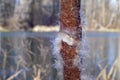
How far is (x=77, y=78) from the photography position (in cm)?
83

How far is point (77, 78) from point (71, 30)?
11cm

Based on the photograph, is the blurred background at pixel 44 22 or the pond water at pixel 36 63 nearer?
the pond water at pixel 36 63

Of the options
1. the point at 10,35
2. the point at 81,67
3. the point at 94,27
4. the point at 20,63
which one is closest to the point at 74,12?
the point at 81,67

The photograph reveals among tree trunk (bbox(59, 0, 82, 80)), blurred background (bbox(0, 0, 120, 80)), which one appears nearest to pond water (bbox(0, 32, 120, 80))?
blurred background (bbox(0, 0, 120, 80))

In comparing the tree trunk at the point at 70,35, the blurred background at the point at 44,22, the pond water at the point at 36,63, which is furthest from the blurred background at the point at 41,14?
the tree trunk at the point at 70,35

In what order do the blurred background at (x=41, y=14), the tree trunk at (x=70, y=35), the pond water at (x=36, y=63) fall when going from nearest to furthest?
the tree trunk at (x=70, y=35)
the pond water at (x=36, y=63)
the blurred background at (x=41, y=14)

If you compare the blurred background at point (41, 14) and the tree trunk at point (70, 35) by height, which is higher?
the tree trunk at point (70, 35)

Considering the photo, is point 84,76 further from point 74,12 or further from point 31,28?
point 31,28

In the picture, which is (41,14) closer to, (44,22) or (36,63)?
(44,22)

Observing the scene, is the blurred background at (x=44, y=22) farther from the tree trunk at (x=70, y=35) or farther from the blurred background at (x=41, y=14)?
the tree trunk at (x=70, y=35)

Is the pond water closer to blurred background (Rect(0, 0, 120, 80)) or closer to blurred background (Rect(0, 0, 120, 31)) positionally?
blurred background (Rect(0, 0, 120, 80))

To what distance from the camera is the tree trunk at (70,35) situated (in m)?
0.81

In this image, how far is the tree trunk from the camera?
81cm

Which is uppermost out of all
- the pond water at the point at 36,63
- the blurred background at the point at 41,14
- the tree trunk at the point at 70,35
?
the tree trunk at the point at 70,35
